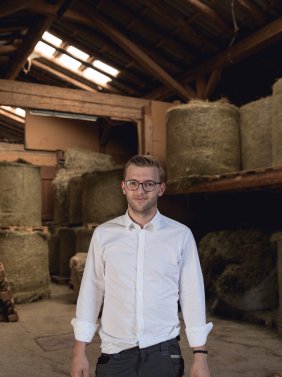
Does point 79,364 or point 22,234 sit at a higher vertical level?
point 22,234

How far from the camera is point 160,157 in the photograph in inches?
383

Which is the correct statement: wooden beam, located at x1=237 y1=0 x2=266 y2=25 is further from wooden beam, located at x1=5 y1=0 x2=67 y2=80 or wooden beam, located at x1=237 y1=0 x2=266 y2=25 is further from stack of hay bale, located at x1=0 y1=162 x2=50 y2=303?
stack of hay bale, located at x1=0 y1=162 x2=50 y2=303

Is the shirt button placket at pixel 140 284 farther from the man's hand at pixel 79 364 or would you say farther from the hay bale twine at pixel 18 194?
the hay bale twine at pixel 18 194

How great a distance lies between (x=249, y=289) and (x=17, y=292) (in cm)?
375

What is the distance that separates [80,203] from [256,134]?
4.70m

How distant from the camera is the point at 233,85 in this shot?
35.4ft

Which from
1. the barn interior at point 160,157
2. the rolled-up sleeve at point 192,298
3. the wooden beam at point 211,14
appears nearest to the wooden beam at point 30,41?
the barn interior at point 160,157

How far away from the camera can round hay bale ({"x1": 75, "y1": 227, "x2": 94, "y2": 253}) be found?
8.48 meters

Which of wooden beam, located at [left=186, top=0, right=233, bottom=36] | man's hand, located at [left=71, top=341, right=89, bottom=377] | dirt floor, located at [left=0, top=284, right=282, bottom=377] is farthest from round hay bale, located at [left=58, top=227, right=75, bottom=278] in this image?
man's hand, located at [left=71, top=341, right=89, bottom=377]

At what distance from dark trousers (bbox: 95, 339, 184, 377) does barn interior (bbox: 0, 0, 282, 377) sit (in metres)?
2.00

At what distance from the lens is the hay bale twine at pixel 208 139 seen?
677 cm

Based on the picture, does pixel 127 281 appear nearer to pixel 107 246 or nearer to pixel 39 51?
pixel 107 246

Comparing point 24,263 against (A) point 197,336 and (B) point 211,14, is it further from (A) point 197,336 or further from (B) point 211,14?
(A) point 197,336

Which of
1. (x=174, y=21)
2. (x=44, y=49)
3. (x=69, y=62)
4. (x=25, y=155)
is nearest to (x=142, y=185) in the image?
(x=174, y=21)
